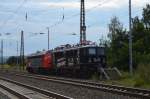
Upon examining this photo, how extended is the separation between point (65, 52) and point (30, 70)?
83.9 ft

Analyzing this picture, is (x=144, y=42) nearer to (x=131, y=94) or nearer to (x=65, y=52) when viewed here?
(x=65, y=52)

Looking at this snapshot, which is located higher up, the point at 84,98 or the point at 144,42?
the point at 144,42

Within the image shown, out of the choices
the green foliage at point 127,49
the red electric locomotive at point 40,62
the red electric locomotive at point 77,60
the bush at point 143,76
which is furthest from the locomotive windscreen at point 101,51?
the red electric locomotive at point 40,62

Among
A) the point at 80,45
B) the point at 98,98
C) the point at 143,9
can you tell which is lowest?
the point at 98,98

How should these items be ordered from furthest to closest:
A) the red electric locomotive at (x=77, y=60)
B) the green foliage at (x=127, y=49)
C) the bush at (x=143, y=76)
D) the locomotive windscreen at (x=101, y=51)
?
the green foliage at (x=127, y=49) < the locomotive windscreen at (x=101, y=51) < the red electric locomotive at (x=77, y=60) < the bush at (x=143, y=76)

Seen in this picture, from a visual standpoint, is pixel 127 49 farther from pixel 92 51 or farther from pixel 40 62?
pixel 40 62

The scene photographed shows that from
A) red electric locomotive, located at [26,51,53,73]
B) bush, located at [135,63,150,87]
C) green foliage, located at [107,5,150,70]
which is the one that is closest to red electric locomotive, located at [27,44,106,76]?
red electric locomotive, located at [26,51,53,73]

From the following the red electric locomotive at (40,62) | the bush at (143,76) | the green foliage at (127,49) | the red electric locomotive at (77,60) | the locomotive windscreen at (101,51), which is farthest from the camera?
the red electric locomotive at (40,62)

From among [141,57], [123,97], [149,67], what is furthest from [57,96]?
[141,57]

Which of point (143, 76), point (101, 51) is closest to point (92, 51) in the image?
point (101, 51)

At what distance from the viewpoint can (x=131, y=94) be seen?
2153 centimetres

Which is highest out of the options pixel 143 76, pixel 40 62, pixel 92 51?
pixel 92 51

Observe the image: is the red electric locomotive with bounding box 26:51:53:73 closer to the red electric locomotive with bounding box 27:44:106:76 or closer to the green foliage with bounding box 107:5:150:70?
the red electric locomotive with bounding box 27:44:106:76

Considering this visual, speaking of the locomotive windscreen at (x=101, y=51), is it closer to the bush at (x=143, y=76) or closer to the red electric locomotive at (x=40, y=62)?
the bush at (x=143, y=76)
